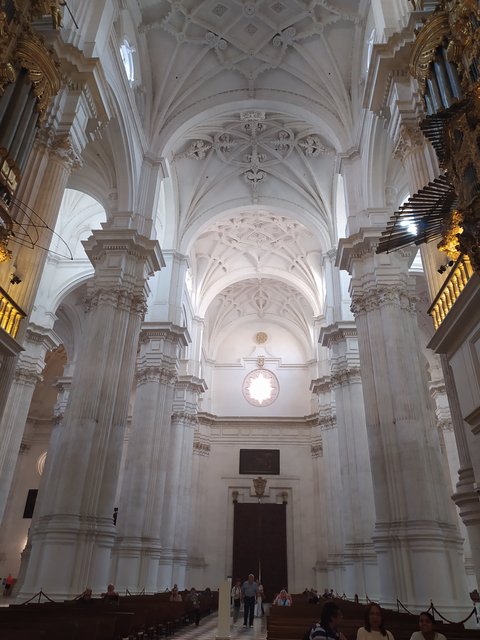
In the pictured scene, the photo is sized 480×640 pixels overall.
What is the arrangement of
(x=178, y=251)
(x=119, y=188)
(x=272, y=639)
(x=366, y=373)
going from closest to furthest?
(x=272, y=639) < (x=366, y=373) < (x=119, y=188) < (x=178, y=251)

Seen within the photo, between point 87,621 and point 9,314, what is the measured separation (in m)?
3.82

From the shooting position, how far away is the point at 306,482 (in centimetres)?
Result: 2638

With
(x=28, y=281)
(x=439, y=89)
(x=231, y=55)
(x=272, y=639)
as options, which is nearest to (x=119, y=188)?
(x=231, y=55)

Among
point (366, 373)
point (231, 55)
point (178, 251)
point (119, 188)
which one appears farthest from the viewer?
point (178, 251)

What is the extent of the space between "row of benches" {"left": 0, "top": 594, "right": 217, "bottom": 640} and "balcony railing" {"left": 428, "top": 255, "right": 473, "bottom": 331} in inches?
210

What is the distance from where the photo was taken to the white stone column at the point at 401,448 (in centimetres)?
899

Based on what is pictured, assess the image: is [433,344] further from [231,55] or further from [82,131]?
[231,55]

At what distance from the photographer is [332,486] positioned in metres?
20.0

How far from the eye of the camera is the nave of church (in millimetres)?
6863

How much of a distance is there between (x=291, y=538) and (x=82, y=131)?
868 inches

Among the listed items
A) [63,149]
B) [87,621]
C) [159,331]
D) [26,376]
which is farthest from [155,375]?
[87,621]

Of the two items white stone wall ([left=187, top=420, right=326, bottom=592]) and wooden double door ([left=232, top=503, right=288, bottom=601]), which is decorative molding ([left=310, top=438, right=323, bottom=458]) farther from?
wooden double door ([left=232, top=503, right=288, bottom=601])

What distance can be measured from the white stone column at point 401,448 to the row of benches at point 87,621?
→ 4461mm

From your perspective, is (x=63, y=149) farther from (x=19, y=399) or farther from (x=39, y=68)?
(x=19, y=399)
